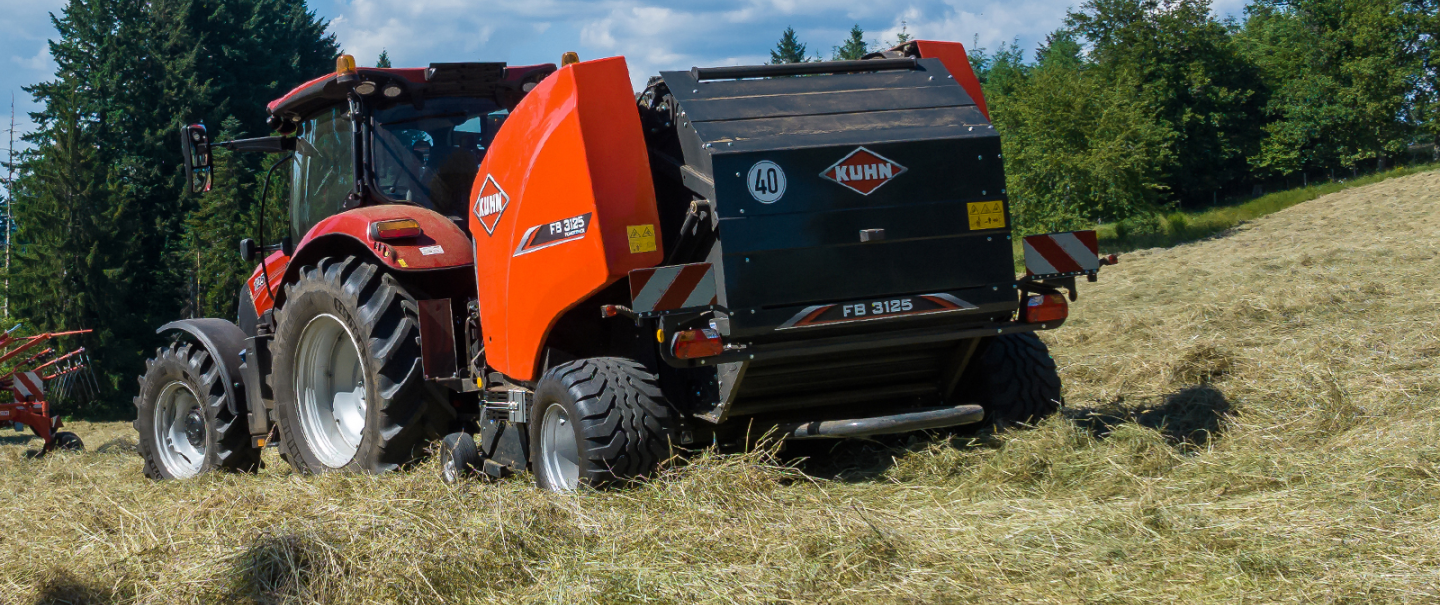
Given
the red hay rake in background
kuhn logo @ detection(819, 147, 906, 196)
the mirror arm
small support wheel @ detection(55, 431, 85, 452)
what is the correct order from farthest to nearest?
1. small support wheel @ detection(55, 431, 85, 452)
2. the red hay rake in background
3. the mirror arm
4. kuhn logo @ detection(819, 147, 906, 196)

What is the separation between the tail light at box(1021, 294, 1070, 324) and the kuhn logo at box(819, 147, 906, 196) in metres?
0.88

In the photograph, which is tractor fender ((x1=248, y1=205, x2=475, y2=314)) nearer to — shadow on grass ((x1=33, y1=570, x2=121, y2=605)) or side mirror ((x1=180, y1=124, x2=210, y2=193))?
side mirror ((x1=180, y1=124, x2=210, y2=193))

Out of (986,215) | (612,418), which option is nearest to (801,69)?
(986,215)

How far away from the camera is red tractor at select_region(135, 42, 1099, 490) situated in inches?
180

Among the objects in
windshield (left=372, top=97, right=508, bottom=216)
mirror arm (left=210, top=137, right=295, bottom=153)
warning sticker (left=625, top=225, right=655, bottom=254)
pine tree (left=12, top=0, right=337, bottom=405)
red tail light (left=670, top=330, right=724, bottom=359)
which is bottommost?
red tail light (left=670, top=330, right=724, bottom=359)

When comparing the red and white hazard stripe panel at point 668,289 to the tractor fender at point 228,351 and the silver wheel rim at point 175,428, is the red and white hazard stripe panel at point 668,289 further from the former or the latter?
the silver wheel rim at point 175,428

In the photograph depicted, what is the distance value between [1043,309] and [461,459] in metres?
2.68

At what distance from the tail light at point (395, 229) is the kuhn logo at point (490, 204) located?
1.06 feet

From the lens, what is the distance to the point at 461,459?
17.6 feet

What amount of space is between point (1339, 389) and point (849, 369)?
251 cm

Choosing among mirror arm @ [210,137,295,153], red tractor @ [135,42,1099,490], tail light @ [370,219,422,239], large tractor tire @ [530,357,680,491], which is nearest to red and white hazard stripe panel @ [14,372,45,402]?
mirror arm @ [210,137,295,153]

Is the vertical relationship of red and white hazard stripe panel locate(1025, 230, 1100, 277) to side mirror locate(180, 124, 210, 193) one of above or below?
below

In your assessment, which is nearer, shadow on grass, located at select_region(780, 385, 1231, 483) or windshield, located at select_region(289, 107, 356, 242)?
shadow on grass, located at select_region(780, 385, 1231, 483)

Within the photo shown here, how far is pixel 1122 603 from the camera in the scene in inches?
121
